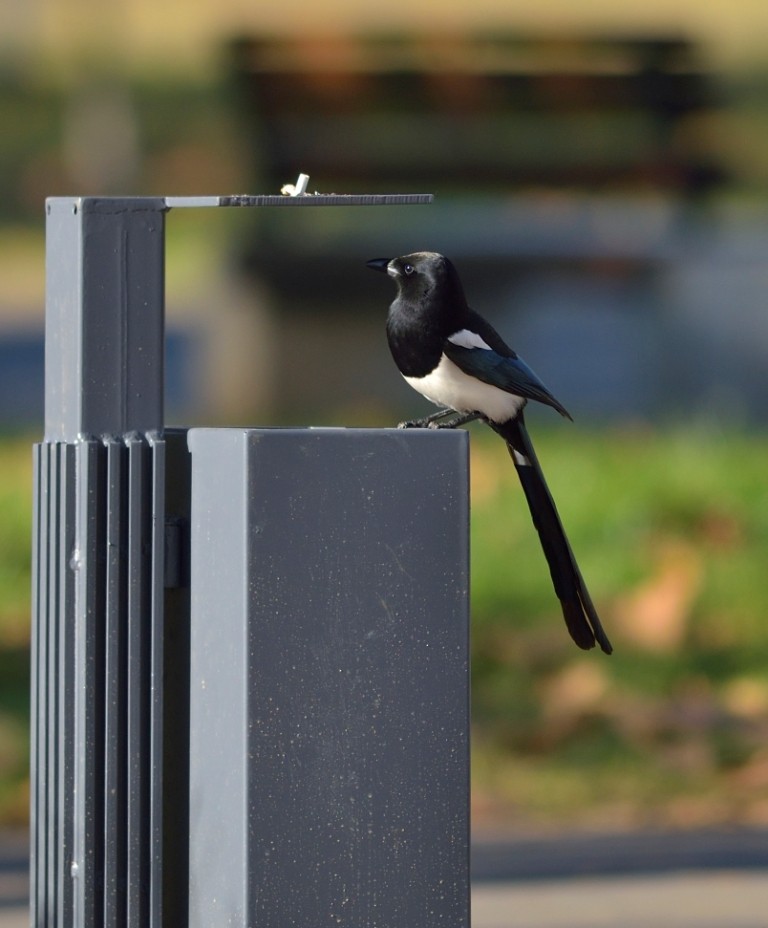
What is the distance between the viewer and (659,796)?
5.04 m

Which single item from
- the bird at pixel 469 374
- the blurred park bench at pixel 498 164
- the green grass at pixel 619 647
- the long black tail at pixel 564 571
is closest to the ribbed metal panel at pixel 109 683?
the bird at pixel 469 374

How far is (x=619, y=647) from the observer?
230 inches

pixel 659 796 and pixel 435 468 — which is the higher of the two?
pixel 435 468

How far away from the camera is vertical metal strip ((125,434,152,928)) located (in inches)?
90.8

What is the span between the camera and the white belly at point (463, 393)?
2.77 metres

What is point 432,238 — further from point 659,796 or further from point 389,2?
point 389,2

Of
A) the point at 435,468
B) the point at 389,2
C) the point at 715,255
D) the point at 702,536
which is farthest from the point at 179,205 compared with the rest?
→ the point at 389,2

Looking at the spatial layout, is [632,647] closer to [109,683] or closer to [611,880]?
[611,880]

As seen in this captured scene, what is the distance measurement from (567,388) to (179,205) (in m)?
7.53

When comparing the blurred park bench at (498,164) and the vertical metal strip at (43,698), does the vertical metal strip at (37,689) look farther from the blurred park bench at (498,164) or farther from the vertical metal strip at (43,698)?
the blurred park bench at (498,164)

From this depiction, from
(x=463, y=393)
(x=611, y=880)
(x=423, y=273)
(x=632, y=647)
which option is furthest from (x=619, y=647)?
(x=423, y=273)

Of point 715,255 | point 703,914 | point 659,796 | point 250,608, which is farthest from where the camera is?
point 715,255

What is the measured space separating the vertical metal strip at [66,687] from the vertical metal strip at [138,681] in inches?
3.2

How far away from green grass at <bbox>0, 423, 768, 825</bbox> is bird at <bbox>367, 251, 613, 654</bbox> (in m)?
2.32
